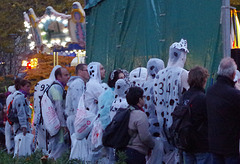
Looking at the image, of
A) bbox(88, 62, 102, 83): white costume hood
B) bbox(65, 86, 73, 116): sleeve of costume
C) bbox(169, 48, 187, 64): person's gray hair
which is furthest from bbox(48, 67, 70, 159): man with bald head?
bbox(169, 48, 187, 64): person's gray hair

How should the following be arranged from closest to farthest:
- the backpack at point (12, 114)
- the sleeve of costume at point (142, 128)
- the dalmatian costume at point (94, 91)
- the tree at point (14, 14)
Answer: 1. the sleeve of costume at point (142, 128)
2. the dalmatian costume at point (94, 91)
3. the backpack at point (12, 114)
4. the tree at point (14, 14)

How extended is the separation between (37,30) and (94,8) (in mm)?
12510

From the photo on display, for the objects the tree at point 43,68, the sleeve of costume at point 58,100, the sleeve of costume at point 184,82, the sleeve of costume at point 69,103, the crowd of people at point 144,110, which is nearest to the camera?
the crowd of people at point 144,110

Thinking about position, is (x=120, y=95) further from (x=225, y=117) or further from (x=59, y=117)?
(x=59, y=117)

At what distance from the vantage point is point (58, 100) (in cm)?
1106

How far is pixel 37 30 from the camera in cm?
2647

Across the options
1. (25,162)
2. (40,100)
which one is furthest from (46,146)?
(25,162)

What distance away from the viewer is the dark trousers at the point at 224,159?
6.82 meters

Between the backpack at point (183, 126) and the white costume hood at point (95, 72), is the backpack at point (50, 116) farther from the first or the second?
the backpack at point (183, 126)

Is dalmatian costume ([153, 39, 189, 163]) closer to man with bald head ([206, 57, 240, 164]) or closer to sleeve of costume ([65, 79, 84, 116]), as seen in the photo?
man with bald head ([206, 57, 240, 164])

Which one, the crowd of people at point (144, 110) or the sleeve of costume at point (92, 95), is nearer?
the crowd of people at point (144, 110)

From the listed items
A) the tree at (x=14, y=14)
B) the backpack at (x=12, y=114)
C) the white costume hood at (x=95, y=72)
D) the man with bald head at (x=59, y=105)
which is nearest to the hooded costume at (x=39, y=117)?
Answer: the man with bald head at (x=59, y=105)

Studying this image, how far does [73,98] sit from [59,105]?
471 mm

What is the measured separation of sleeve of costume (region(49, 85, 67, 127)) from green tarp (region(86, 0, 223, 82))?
187cm
